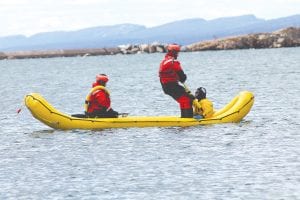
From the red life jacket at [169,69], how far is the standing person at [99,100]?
1808mm

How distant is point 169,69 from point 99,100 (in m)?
2.45

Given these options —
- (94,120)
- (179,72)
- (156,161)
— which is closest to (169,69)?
(179,72)

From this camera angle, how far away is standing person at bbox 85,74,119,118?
89.9 ft

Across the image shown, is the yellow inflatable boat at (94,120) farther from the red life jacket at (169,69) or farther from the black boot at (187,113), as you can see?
the red life jacket at (169,69)

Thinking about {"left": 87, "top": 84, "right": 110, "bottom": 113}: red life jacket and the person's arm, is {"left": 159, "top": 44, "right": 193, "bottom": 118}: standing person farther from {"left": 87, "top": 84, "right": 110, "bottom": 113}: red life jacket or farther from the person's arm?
{"left": 87, "top": 84, "right": 110, "bottom": 113}: red life jacket

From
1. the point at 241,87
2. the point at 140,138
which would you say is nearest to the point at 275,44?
the point at 241,87

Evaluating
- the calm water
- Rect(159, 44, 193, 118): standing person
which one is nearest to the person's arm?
Rect(159, 44, 193, 118): standing person

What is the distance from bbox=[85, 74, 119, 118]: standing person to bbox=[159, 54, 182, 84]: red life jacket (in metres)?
1.81

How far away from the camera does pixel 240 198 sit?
17.5m

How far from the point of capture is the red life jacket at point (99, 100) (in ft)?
89.9

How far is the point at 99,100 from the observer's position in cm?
2745

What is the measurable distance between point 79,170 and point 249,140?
6.24 metres

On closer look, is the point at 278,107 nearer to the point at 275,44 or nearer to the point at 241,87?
the point at 241,87

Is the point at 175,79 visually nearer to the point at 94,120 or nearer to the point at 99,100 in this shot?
the point at 99,100
